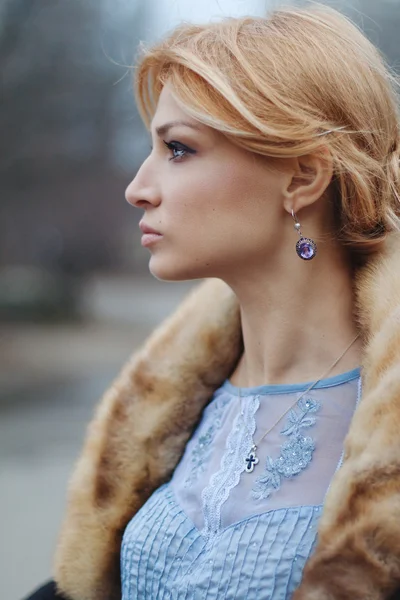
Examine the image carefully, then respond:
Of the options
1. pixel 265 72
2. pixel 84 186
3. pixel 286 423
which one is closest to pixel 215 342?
pixel 286 423

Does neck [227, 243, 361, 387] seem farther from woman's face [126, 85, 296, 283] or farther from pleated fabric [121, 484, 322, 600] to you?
pleated fabric [121, 484, 322, 600]

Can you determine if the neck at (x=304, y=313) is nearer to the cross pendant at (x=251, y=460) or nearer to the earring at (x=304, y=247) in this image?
the earring at (x=304, y=247)

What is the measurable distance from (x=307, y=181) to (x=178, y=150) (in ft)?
0.94

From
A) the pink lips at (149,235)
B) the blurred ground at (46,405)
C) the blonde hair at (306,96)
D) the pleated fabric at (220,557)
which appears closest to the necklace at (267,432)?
the pleated fabric at (220,557)

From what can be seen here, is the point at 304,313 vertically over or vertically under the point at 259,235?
under

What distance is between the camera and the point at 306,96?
1739 millimetres

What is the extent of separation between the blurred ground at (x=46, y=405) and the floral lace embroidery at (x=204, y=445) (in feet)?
8.64

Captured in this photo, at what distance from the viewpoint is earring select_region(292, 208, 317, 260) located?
1.82 m

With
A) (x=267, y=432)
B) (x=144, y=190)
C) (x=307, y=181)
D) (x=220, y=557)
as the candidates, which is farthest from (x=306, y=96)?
(x=220, y=557)

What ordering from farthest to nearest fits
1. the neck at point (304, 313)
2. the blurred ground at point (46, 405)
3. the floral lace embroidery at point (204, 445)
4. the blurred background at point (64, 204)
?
the blurred background at point (64, 204) < the blurred ground at point (46, 405) < the floral lace embroidery at point (204, 445) < the neck at point (304, 313)

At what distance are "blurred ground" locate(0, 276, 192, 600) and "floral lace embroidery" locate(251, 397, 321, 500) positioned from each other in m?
2.91

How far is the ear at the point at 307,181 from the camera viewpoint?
1.79m

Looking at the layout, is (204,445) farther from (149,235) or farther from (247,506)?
(149,235)

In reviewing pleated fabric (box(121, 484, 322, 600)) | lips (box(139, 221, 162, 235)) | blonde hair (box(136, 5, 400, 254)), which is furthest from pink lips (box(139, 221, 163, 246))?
pleated fabric (box(121, 484, 322, 600))
